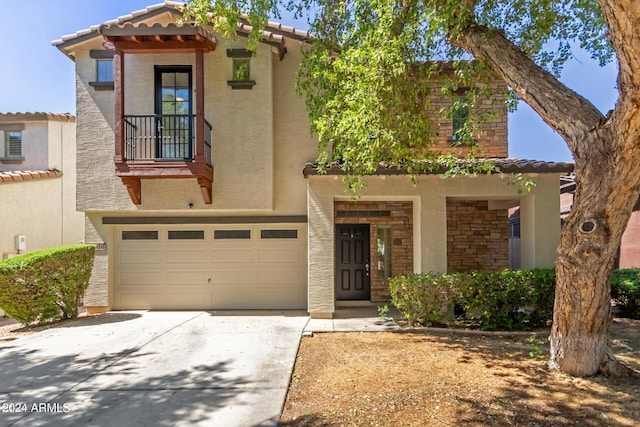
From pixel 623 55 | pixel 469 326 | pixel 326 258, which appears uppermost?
pixel 623 55

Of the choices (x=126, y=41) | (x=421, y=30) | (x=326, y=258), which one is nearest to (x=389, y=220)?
(x=326, y=258)

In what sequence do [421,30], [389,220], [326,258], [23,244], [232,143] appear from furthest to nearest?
[23,244] → [389,220] → [232,143] → [326,258] → [421,30]

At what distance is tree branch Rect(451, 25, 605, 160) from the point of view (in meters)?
4.61

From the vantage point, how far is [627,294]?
8414 mm

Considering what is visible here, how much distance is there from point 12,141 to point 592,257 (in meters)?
17.2

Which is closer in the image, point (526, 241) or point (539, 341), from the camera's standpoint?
point (539, 341)

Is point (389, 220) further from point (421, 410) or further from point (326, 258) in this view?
point (421, 410)

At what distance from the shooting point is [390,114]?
613 cm

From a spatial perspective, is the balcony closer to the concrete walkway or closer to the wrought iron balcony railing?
the wrought iron balcony railing

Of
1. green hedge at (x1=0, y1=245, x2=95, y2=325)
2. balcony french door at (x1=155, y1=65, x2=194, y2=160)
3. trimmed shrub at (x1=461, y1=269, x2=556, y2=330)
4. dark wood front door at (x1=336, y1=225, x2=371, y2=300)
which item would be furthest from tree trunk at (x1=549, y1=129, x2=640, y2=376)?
green hedge at (x1=0, y1=245, x2=95, y2=325)

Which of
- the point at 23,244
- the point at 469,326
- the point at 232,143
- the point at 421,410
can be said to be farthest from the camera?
the point at 23,244

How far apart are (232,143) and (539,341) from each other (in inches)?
299

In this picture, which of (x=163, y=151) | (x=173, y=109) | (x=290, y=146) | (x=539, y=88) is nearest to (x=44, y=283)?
(x=163, y=151)

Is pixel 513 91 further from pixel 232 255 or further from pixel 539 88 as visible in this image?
pixel 232 255
